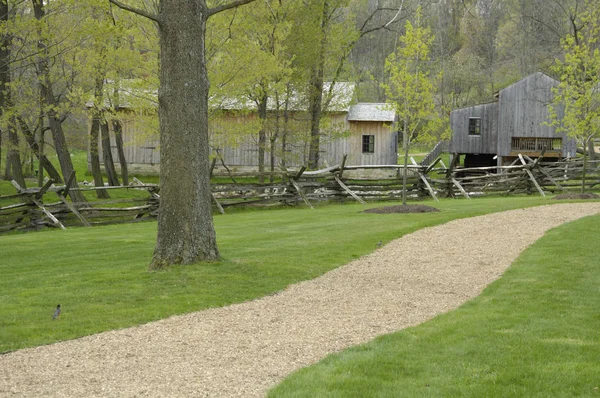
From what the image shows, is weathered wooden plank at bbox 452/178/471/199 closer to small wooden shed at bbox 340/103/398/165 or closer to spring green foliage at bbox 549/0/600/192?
spring green foliage at bbox 549/0/600/192

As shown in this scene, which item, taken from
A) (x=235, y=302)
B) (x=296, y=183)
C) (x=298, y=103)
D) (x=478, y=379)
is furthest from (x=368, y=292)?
(x=298, y=103)

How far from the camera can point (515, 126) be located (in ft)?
135

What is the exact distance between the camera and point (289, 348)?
22.2 feet

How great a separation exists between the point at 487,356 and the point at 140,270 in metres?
6.25

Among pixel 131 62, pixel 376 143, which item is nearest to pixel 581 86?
pixel 131 62

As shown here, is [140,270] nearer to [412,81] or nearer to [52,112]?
[412,81]

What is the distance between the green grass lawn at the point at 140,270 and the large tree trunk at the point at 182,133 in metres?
0.47

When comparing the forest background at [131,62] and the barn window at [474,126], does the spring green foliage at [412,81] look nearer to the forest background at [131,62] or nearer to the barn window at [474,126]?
the forest background at [131,62]

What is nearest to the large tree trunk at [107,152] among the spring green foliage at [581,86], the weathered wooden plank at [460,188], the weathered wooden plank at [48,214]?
the weathered wooden plank at [48,214]

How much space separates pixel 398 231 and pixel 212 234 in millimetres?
5980

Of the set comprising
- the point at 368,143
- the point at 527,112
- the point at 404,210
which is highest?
the point at 527,112

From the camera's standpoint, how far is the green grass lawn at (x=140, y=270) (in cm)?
808

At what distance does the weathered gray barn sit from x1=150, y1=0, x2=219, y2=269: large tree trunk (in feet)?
106

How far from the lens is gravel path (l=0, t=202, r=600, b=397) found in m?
5.71
